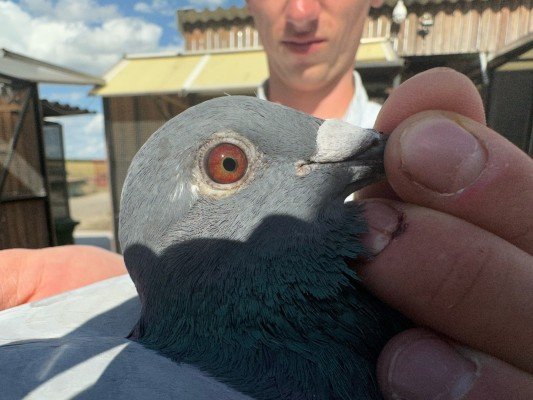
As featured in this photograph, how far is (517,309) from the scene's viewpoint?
100cm

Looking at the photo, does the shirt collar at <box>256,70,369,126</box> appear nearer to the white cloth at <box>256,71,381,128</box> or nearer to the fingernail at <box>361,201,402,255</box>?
the white cloth at <box>256,71,381,128</box>

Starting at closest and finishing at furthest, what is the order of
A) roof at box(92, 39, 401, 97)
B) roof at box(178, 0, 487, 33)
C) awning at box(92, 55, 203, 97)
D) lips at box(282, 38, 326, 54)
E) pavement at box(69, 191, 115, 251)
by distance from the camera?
1. lips at box(282, 38, 326, 54)
2. roof at box(92, 39, 401, 97)
3. awning at box(92, 55, 203, 97)
4. roof at box(178, 0, 487, 33)
5. pavement at box(69, 191, 115, 251)

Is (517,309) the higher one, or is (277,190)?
(277,190)

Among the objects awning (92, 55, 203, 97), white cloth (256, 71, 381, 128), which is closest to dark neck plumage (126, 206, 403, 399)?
white cloth (256, 71, 381, 128)

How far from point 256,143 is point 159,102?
6484mm

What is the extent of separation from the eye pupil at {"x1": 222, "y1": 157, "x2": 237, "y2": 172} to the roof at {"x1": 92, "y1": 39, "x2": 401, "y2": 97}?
15.0 ft

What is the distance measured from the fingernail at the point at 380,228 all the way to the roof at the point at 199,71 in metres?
4.64

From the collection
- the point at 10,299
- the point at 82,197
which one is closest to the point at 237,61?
the point at 10,299

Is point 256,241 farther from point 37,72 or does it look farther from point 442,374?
point 37,72

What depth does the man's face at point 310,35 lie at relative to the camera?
221 centimetres

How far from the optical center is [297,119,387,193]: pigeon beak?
46.3 inches

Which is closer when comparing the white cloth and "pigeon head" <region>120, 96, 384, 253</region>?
"pigeon head" <region>120, 96, 384, 253</region>

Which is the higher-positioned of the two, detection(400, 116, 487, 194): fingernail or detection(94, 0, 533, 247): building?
detection(94, 0, 533, 247): building

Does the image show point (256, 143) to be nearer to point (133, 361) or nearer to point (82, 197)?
point (133, 361)
